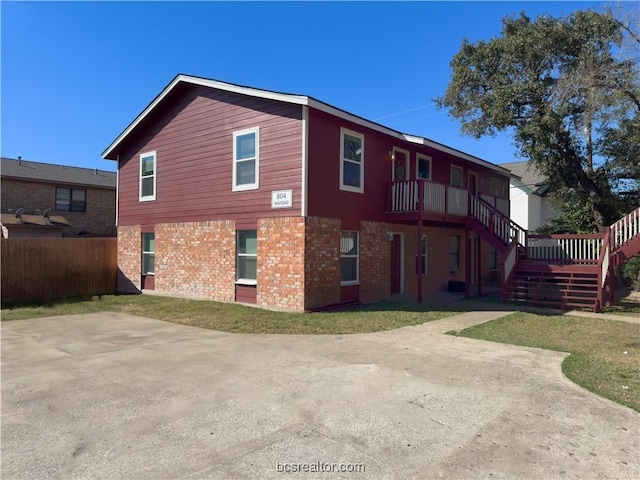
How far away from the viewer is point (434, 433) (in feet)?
13.7

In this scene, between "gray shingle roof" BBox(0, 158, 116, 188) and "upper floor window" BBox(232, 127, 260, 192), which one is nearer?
"upper floor window" BBox(232, 127, 260, 192)

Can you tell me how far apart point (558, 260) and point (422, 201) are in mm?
5455

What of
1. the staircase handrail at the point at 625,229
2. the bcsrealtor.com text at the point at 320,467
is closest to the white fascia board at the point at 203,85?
the bcsrealtor.com text at the point at 320,467

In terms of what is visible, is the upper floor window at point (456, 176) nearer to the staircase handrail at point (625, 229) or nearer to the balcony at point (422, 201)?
the balcony at point (422, 201)

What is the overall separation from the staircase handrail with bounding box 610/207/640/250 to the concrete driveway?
8.25m

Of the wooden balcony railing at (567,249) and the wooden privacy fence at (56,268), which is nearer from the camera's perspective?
the wooden privacy fence at (56,268)

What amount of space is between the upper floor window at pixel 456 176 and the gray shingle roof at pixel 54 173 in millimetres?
20364

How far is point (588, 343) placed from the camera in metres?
8.22

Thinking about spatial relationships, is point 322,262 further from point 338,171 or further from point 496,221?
point 496,221

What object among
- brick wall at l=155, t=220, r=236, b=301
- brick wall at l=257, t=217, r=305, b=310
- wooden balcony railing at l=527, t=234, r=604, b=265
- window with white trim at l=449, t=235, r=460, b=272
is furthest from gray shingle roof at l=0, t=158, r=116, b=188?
wooden balcony railing at l=527, t=234, r=604, b=265

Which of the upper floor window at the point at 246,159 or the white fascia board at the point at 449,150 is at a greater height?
the white fascia board at the point at 449,150

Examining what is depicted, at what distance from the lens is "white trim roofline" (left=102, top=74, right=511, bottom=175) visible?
11461mm

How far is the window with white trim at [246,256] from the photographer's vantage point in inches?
509

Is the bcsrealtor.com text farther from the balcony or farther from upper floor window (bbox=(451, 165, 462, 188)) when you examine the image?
upper floor window (bbox=(451, 165, 462, 188))
